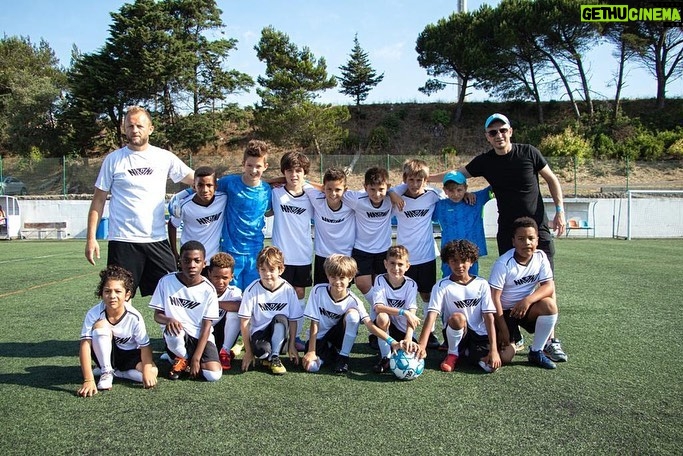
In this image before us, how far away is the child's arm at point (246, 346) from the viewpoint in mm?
3863

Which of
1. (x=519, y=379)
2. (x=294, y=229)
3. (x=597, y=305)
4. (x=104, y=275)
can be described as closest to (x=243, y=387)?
(x=104, y=275)

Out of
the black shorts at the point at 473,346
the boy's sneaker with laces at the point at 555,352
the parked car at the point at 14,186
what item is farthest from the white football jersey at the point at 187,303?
the parked car at the point at 14,186

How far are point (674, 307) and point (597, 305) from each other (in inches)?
31.5

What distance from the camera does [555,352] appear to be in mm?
3949

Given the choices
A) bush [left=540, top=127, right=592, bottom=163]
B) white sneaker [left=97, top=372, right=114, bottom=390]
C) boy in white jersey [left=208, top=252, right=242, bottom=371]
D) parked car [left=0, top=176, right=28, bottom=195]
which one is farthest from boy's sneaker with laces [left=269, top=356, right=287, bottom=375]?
parked car [left=0, top=176, right=28, bottom=195]

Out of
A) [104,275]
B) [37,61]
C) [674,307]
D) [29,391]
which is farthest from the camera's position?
[37,61]

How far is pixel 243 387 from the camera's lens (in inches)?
136

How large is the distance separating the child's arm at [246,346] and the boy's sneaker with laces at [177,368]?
414 millimetres

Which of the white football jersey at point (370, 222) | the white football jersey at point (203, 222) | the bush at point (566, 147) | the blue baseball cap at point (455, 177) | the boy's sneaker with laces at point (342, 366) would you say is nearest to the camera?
the boy's sneaker with laces at point (342, 366)

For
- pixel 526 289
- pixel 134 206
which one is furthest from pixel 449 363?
pixel 134 206

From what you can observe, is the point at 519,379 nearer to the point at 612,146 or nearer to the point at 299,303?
the point at 299,303

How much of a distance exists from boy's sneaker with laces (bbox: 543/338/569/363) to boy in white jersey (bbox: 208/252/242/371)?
2376 millimetres

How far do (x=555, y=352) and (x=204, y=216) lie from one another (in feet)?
9.74

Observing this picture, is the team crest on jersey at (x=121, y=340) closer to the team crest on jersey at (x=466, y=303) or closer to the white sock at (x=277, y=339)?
the white sock at (x=277, y=339)
